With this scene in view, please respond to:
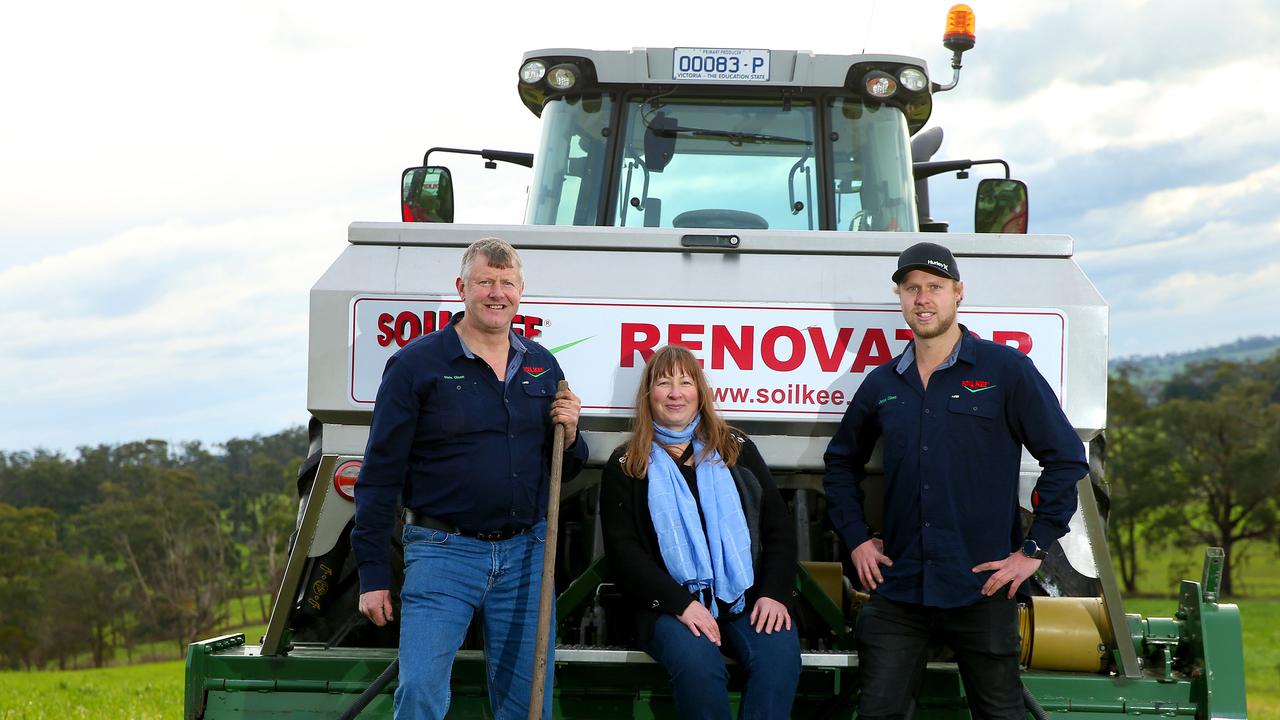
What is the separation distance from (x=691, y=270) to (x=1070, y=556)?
67.2 inches

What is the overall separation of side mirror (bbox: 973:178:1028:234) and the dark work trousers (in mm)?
2408

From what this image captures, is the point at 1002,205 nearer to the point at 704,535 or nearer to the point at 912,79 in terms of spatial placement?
the point at 912,79

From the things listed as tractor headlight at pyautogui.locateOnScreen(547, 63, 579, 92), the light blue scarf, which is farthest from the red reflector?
tractor headlight at pyautogui.locateOnScreen(547, 63, 579, 92)

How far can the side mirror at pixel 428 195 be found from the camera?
5.77 metres

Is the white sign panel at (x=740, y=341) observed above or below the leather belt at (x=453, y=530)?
above

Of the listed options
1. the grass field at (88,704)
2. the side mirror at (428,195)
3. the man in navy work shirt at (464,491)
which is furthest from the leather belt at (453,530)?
the grass field at (88,704)

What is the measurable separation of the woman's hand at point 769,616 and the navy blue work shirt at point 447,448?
0.79 meters

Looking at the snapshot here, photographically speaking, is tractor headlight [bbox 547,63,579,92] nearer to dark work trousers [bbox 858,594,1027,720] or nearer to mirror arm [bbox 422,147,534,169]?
mirror arm [bbox 422,147,534,169]

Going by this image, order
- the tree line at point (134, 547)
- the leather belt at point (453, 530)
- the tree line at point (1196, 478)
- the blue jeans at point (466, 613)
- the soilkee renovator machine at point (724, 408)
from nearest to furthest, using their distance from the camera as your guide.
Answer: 1. the blue jeans at point (466, 613)
2. the leather belt at point (453, 530)
3. the soilkee renovator machine at point (724, 408)
4. the tree line at point (134, 547)
5. the tree line at point (1196, 478)

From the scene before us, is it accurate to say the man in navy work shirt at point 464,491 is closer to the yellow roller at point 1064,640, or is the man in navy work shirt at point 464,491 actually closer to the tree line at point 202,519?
the yellow roller at point 1064,640

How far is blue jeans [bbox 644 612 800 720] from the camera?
361cm

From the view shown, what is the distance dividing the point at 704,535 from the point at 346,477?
1.31 metres

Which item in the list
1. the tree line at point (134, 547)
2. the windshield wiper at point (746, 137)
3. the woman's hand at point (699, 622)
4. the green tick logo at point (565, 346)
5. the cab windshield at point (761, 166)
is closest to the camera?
the woman's hand at point (699, 622)

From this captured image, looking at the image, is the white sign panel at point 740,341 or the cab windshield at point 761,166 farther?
the cab windshield at point 761,166
